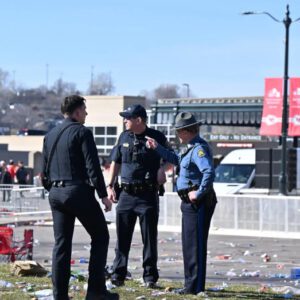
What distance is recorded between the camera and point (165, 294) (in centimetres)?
960

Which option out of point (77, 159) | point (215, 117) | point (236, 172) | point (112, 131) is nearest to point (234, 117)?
point (215, 117)

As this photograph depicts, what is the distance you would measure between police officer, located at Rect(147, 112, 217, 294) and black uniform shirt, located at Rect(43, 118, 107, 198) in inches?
53.6

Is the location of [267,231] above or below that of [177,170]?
below

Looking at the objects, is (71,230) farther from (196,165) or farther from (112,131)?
(112,131)

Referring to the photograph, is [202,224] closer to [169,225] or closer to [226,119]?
[169,225]

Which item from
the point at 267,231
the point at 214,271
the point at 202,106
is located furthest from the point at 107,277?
the point at 202,106

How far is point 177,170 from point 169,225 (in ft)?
44.7

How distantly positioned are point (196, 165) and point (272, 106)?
2756 centimetres

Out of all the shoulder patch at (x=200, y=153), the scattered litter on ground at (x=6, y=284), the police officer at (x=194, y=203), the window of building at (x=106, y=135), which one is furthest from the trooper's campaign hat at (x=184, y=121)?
the window of building at (x=106, y=135)

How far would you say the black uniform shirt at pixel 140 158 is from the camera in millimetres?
10453

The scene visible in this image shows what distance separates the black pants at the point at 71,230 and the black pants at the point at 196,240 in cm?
120

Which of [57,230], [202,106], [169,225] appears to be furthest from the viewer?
[202,106]

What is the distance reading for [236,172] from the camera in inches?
1389

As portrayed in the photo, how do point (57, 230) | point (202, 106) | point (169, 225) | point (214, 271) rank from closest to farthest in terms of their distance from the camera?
point (57, 230)
point (214, 271)
point (169, 225)
point (202, 106)
